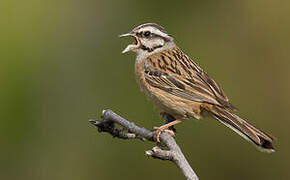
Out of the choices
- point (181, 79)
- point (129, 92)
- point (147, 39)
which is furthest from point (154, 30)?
point (129, 92)

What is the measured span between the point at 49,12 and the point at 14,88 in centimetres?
169

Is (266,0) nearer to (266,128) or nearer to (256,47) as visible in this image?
(256,47)

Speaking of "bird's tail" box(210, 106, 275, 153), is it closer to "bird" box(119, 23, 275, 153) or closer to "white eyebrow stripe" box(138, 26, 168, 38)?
"bird" box(119, 23, 275, 153)

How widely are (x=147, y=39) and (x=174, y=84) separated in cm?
54

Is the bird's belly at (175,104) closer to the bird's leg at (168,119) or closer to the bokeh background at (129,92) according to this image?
the bird's leg at (168,119)

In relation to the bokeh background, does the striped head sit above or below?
above

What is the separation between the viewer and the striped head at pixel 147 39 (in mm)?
7027

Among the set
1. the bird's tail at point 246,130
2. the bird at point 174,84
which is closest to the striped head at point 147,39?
the bird at point 174,84

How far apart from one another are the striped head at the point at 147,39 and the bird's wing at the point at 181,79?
0.08 m

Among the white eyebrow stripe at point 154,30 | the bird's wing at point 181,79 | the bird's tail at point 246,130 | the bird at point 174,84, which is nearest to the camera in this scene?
the bird's tail at point 246,130

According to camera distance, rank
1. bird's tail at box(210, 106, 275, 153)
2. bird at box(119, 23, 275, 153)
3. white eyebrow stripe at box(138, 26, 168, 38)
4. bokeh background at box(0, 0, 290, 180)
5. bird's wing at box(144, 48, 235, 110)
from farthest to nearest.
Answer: bokeh background at box(0, 0, 290, 180) < white eyebrow stripe at box(138, 26, 168, 38) < bird's wing at box(144, 48, 235, 110) < bird at box(119, 23, 275, 153) < bird's tail at box(210, 106, 275, 153)

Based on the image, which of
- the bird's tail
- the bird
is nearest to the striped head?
the bird

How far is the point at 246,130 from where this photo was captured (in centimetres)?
610

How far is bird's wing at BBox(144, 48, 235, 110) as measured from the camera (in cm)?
664
